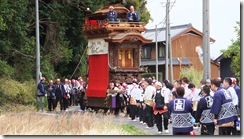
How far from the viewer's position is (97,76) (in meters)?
32.2

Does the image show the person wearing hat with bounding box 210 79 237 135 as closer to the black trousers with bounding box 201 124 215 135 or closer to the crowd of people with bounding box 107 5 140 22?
the black trousers with bounding box 201 124 215 135

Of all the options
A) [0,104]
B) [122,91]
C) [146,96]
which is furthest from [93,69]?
[146,96]

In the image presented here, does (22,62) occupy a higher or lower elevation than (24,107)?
higher

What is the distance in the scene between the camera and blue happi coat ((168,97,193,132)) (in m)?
15.3

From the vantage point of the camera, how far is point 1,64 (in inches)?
1281

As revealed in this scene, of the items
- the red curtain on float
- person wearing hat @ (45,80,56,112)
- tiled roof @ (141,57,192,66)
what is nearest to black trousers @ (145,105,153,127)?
the red curtain on float

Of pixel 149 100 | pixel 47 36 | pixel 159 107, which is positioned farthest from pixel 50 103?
pixel 159 107

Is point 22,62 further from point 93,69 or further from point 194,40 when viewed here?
point 194,40

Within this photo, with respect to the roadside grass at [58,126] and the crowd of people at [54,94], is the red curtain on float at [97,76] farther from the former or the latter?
the roadside grass at [58,126]

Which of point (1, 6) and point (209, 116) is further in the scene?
point (1, 6)

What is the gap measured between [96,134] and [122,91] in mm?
13802

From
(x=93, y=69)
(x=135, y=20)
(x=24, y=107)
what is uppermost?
(x=135, y=20)

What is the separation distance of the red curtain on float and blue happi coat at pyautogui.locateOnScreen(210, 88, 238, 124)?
54.1ft

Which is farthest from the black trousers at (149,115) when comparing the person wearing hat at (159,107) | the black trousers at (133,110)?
the black trousers at (133,110)
